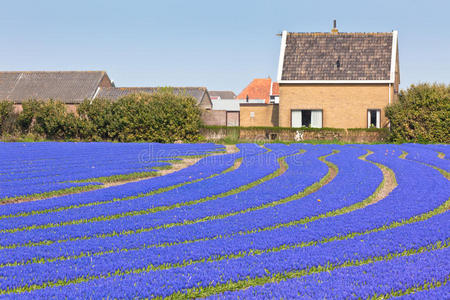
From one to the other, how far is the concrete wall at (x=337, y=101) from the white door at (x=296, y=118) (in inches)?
10.0

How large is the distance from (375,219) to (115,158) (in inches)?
456

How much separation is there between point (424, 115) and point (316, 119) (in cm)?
692

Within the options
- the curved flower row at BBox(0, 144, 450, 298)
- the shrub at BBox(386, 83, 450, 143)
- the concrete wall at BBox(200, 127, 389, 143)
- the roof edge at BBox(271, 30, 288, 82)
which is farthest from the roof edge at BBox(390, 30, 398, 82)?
the curved flower row at BBox(0, 144, 450, 298)

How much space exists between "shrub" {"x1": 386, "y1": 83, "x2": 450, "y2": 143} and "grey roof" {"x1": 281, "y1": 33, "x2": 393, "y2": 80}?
13.3 feet

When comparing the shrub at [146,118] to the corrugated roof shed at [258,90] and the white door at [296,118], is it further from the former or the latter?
the corrugated roof shed at [258,90]

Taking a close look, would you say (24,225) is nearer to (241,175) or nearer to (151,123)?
(241,175)

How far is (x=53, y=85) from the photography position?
43.8 metres

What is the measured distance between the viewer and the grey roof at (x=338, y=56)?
94.4 ft

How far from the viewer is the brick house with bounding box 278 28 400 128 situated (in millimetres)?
28578

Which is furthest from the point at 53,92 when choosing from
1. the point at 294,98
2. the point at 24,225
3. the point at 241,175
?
the point at 24,225

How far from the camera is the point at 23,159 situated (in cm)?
1662

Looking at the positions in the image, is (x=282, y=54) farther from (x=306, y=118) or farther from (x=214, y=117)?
(x=214, y=117)

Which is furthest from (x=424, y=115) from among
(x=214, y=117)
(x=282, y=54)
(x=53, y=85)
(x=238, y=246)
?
(x=53, y=85)

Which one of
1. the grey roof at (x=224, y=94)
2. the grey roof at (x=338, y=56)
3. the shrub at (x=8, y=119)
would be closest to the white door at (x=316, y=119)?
the grey roof at (x=338, y=56)
